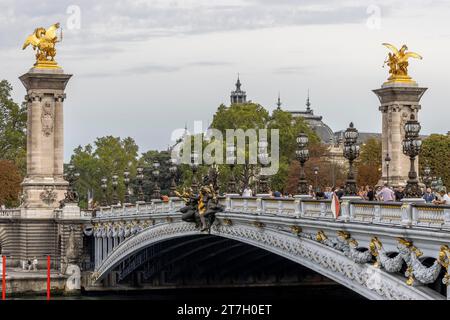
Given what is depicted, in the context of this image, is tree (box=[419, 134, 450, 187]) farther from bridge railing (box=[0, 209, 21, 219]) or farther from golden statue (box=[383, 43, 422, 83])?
bridge railing (box=[0, 209, 21, 219])

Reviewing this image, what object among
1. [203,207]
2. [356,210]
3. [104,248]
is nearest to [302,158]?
[356,210]

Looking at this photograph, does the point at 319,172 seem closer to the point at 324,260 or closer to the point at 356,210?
the point at 324,260

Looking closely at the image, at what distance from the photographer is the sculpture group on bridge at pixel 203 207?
50500 millimetres

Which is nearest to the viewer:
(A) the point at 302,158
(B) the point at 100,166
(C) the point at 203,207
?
(A) the point at 302,158

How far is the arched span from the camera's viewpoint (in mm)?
30375

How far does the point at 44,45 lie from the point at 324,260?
52555 millimetres

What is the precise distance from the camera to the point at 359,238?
109 feet

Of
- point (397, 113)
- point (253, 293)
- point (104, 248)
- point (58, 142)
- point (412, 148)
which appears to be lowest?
point (253, 293)

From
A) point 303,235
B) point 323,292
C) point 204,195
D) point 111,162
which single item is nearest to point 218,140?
point 111,162

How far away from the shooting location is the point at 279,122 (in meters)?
115

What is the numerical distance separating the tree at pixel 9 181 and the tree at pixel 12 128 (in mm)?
3556

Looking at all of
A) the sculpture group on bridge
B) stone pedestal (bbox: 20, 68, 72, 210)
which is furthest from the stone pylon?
the sculpture group on bridge

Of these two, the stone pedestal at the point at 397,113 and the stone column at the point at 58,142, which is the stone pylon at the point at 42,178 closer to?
the stone column at the point at 58,142
